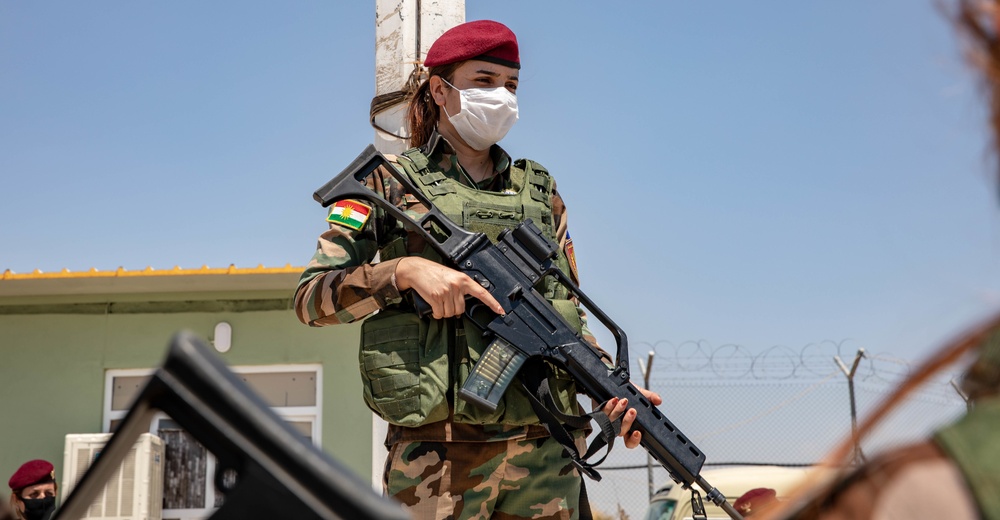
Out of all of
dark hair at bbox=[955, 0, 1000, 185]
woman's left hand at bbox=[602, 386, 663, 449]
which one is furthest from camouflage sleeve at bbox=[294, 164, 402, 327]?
dark hair at bbox=[955, 0, 1000, 185]

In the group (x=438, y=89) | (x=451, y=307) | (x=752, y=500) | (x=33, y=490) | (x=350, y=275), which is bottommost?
(x=752, y=500)

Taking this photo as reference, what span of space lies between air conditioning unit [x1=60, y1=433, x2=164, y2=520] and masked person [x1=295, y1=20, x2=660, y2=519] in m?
6.84

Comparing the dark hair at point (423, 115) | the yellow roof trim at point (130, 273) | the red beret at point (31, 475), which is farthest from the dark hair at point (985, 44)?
the yellow roof trim at point (130, 273)

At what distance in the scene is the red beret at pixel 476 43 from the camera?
3.32m

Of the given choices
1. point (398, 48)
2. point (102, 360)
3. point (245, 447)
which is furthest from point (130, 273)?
point (245, 447)

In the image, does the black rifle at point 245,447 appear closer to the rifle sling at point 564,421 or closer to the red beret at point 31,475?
the rifle sling at point 564,421

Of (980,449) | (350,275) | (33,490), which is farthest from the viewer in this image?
(33,490)

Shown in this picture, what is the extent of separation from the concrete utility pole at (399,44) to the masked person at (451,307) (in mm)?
1078

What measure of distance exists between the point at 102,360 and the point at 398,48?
6.31 meters

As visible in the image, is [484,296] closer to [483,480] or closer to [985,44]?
[483,480]

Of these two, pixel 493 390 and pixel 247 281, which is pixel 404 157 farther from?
pixel 247 281

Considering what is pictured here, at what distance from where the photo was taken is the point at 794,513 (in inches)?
31.8

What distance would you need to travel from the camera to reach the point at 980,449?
71 centimetres

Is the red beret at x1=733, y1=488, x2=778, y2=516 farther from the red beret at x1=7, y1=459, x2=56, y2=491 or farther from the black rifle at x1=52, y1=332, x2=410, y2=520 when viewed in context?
the black rifle at x1=52, y1=332, x2=410, y2=520
